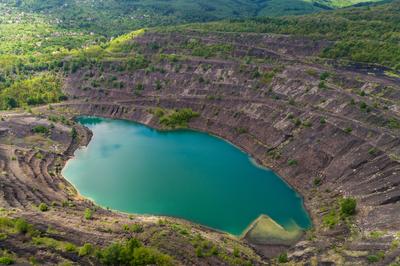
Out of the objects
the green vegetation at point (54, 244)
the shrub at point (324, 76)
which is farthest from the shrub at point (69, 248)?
the shrub at point (324, 76)

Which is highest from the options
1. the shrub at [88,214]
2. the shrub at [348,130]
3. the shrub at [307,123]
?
the shrub at [307,123]

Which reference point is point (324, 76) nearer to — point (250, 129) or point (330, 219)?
point (250, 129)

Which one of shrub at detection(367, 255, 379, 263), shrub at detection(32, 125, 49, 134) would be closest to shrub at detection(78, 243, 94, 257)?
shrub at detection(367, 255, 379, 263)

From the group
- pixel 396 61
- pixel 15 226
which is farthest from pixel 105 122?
pixel 396 61

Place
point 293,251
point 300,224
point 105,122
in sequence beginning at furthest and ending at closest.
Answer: point 105,122, point 300,224, point 293,251

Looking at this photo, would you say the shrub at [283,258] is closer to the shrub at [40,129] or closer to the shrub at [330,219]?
the shrub at [330,219]

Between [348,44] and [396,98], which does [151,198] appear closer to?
[396,98]

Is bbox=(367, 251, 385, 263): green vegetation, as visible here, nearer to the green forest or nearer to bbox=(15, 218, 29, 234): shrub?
bbox=(15, 218, 29, 234): shrub
